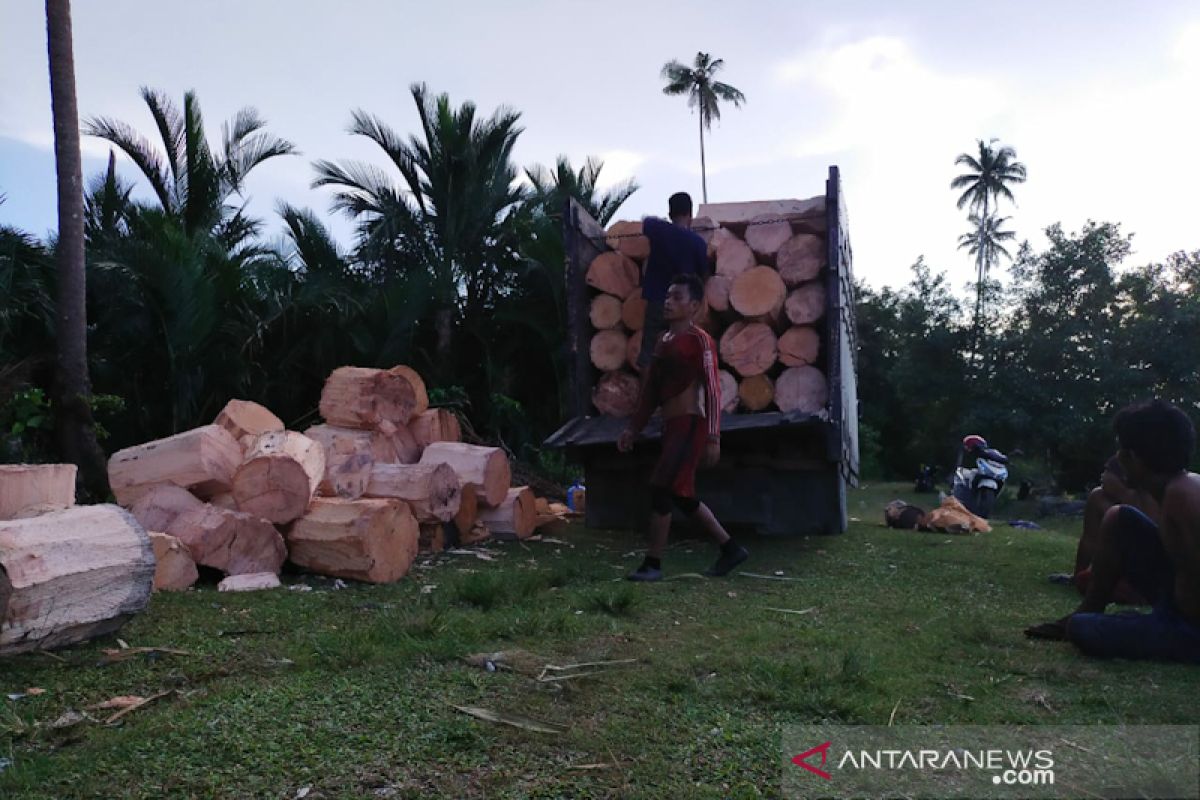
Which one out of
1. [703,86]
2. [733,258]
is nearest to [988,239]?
[703,86]

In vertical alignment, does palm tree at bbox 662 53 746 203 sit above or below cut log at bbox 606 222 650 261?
above

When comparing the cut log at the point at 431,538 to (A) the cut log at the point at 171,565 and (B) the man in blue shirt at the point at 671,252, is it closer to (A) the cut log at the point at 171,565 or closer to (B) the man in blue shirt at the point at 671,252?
(A) the cut log at the point at 171,565

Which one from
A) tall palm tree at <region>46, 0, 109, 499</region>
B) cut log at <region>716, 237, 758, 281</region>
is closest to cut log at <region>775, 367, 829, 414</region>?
cut log at <region>716, 237, 758, 281</region>

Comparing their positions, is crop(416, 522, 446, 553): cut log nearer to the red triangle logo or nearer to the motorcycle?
the red triangle logo

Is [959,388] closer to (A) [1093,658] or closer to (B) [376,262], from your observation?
(B) [376,262]

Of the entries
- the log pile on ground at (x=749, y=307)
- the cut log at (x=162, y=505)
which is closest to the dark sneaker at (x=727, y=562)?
the log pile on ground at (x=749, y=307)

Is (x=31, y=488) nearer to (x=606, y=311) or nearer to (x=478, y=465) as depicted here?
(x=478, y=465)

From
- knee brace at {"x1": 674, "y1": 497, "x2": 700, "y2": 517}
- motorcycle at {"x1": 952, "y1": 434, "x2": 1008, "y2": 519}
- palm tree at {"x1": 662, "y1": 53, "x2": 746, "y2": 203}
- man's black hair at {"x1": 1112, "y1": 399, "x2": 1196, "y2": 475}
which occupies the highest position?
palm tree at {"x1": 662, "y1": 53, "x2": 746, "y2": 203}

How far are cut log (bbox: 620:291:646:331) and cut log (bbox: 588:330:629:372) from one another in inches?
5.0

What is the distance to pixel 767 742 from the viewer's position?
7.77 ft

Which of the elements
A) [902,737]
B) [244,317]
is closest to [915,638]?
[902,737]

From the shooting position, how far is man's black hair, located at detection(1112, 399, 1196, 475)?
3.13 meters

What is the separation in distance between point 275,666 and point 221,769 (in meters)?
0.93

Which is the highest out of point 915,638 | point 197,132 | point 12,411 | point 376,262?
point 197,132
